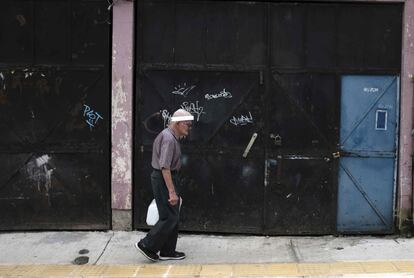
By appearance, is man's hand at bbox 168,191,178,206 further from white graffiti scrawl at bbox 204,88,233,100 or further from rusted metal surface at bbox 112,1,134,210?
white graffiti scrawl at bbox 204,88,233,100

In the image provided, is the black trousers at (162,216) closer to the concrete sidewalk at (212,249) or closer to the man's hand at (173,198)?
the man's hand at (173,198)

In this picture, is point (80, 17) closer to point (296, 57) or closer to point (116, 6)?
point (116, 6)

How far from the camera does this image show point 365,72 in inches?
316

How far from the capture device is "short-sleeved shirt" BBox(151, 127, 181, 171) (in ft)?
22.4

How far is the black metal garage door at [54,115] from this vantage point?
8.11 metres

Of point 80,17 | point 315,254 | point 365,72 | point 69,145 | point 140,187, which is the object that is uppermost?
point 80,17

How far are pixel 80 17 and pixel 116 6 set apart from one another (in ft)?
1.70

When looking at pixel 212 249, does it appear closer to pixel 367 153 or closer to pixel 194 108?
pixel 194 108

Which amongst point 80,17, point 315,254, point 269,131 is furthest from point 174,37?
point 315,254

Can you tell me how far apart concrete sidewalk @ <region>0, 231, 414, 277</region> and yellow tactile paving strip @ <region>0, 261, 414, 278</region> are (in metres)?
0.07

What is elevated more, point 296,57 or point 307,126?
point 296,57

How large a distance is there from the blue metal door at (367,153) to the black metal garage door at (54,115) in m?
3.22

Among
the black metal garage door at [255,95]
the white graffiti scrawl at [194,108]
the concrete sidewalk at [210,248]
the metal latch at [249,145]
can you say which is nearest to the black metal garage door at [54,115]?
the concrete sidewalk at [210,248]

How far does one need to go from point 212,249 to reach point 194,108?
1.88m
